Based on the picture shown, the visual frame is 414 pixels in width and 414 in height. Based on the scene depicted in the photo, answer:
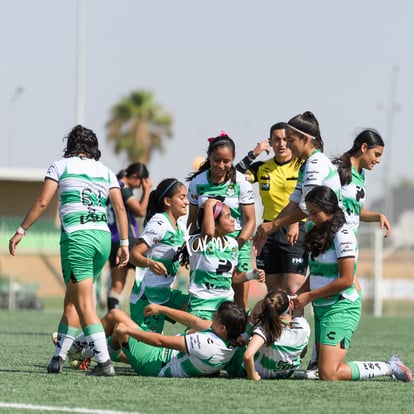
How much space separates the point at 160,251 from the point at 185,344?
140cm

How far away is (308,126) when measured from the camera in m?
8.70

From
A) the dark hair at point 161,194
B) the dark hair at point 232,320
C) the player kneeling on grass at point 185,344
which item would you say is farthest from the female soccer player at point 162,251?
the dark hair at point 232,320

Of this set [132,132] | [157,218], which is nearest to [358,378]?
[157,218]

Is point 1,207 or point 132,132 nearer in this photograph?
point 1,207

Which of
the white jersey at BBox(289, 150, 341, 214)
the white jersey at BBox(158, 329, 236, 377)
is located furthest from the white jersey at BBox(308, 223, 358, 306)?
the white jersey at BBox(158, 329, 236, 377)

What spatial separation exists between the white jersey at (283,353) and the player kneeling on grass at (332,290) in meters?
0.16

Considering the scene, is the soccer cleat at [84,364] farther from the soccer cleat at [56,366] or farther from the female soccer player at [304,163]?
the female soccer player at [304,163]

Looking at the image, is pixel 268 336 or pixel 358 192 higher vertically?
pixel 358 192

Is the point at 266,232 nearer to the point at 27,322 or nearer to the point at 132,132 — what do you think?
the point at 27,322

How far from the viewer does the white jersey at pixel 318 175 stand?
8.43m

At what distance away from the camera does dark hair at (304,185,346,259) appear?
8.00 m

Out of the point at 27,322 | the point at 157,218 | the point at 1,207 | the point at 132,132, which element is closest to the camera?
the point at 157,218

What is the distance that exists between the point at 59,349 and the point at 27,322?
8.94 m

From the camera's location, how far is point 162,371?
27.2 ft
